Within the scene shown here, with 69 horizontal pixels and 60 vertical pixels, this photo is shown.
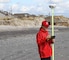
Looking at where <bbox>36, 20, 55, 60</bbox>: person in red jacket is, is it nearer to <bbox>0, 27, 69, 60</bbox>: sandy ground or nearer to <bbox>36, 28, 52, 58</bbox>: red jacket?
<bbox>36, 28, 52, 58</bbox>: red jacket

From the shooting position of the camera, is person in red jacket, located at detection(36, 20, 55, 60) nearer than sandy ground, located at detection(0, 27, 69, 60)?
Yes

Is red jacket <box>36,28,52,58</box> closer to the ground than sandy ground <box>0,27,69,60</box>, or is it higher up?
higher up

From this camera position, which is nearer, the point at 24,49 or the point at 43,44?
the point at 43,44

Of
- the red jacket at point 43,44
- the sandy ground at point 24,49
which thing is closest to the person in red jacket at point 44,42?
the red jacket at point 43,44

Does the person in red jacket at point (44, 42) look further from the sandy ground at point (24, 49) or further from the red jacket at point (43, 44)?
the sandy ground at point (24, 49)

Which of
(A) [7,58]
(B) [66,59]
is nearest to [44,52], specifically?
(B) [66,59]

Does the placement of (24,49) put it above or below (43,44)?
below

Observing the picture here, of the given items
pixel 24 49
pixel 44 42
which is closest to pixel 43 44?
pixel 44 42

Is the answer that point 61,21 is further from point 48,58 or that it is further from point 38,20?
point 48,58

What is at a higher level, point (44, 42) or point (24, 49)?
point (44, 42)

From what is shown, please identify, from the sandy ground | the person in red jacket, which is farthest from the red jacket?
the sandy ground

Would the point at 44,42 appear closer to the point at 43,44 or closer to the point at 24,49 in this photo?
the point at 43,44

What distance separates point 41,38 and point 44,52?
395 millimetres

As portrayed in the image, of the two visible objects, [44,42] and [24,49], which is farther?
[24,49]
